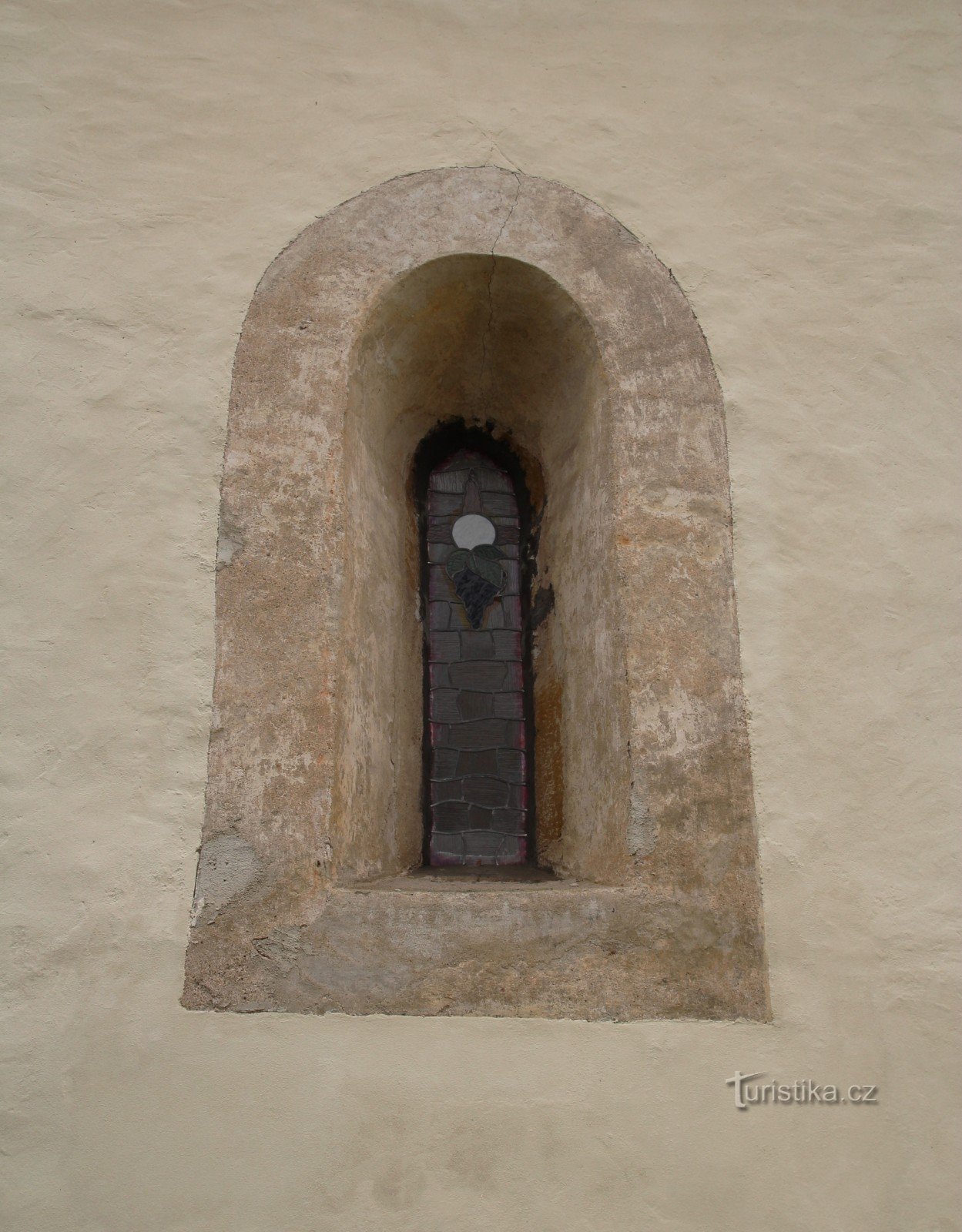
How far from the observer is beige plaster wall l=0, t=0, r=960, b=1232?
190 centimetres

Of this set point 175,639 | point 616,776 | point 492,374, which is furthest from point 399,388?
point 616,776

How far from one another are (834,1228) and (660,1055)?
17.3 inches

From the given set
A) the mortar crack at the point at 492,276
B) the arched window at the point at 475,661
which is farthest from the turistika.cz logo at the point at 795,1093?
the mortar crack at the point at 492,276

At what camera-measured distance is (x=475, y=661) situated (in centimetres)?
305

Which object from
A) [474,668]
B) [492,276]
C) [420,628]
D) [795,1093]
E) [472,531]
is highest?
[492,276]

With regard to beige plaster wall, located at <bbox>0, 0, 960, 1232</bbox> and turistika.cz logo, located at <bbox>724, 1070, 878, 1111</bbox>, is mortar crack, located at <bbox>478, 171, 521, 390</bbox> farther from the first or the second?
turistika.cz logo, located at <bbox>724, 1070, 878, 1111</bbox>

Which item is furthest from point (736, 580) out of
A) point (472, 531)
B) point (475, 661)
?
point (472, 531)

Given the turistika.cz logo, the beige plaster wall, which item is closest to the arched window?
the beige plaster wall

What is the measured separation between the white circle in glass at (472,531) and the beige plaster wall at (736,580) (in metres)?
0.94

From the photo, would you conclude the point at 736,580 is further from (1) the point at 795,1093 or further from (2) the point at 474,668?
(1) the point at 795,1093

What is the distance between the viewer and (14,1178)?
1875 mm

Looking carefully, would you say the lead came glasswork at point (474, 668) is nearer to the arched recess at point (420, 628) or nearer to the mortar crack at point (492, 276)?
the arched recess at point (420, 628)

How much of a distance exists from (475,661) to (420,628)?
0.66 ft

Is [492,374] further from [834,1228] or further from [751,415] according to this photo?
[834,1228]
